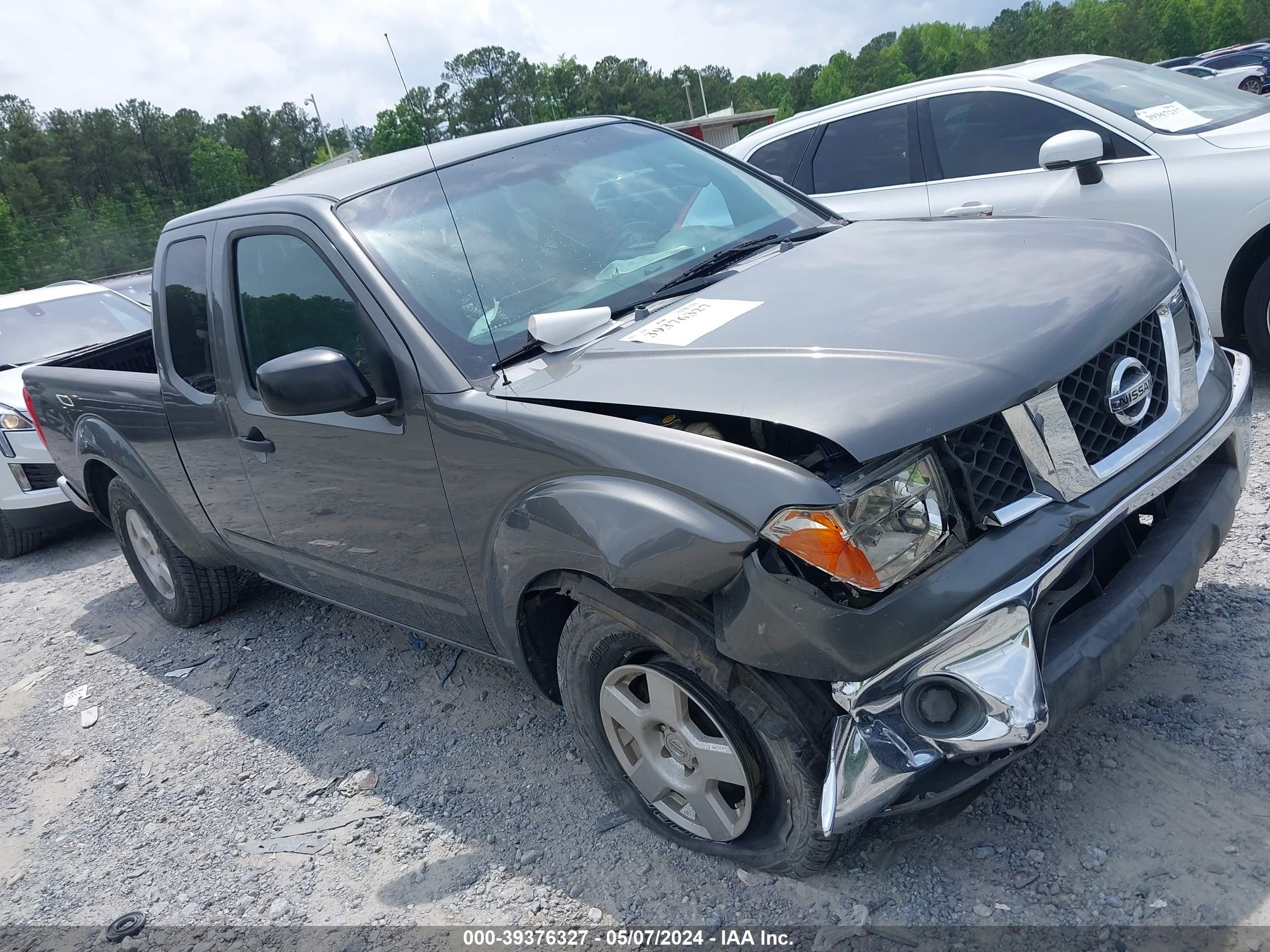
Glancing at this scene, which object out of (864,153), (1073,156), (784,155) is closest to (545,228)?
(1073,156)

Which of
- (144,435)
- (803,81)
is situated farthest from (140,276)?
(803,81)

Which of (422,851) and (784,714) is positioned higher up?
(784,714)

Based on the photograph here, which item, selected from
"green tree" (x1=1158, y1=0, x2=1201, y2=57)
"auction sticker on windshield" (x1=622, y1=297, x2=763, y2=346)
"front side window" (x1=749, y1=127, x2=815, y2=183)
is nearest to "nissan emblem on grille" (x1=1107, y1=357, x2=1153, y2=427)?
"auction sticker on windshield" (x1=622, y1=297, x2=763, y2=346)

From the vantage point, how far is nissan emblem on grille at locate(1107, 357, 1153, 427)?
2.34 meters

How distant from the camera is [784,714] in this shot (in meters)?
2.21

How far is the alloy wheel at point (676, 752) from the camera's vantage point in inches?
96.0

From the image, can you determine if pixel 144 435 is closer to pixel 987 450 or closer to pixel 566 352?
pixel 566 352

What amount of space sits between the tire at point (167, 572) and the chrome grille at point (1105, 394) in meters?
3.90

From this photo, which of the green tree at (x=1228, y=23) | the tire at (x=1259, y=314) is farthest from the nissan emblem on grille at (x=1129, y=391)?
the green tree at (x=1228, y=23)

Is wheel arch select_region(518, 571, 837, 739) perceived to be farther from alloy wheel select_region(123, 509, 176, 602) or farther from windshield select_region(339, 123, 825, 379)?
alloy wheel select_region(123, 509, 176, 602)

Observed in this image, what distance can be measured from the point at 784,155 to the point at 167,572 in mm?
4331

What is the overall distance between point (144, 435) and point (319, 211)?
5.83ft

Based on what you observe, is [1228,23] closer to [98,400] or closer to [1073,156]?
[1073,156]

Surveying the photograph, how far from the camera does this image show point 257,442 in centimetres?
358
